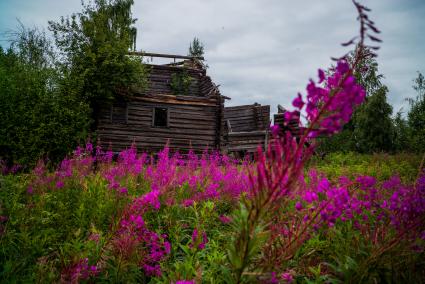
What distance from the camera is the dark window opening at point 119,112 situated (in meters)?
19.4

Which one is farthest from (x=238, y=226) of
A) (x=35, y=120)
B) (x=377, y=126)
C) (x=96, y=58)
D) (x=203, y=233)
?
(x=377, y=126)

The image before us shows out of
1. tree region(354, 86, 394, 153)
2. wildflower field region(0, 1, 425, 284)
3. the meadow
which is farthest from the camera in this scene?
tree region(354, 86, 394, 153)

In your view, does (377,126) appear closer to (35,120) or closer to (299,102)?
(35,120)

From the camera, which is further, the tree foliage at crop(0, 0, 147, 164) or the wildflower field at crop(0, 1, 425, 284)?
the tree foliage at crop(0, 0, 147, 164)

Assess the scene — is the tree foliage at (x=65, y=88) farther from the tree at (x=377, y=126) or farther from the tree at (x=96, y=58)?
the tree at (x=377, y=126)

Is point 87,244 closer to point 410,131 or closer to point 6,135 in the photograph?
point 6,135

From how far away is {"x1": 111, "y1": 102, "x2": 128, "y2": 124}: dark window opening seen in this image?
19.4 m

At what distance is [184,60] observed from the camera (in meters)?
26.9

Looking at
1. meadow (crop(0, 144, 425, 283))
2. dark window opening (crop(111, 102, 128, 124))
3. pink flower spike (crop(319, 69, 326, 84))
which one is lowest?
meadow (crop(0, 144, 425, 283))

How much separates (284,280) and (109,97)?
17015 millimetres

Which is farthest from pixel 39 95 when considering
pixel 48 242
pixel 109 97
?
pixel 48 242

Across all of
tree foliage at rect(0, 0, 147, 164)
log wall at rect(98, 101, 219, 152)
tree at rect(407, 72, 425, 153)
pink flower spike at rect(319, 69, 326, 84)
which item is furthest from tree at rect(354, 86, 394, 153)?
pink flower spike at rect(319, 69, 326, 84)

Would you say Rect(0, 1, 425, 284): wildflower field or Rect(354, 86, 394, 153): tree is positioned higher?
Rect(354, 86, 394, 153): tree

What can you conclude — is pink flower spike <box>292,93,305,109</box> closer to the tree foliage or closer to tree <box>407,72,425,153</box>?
the tree foliage
